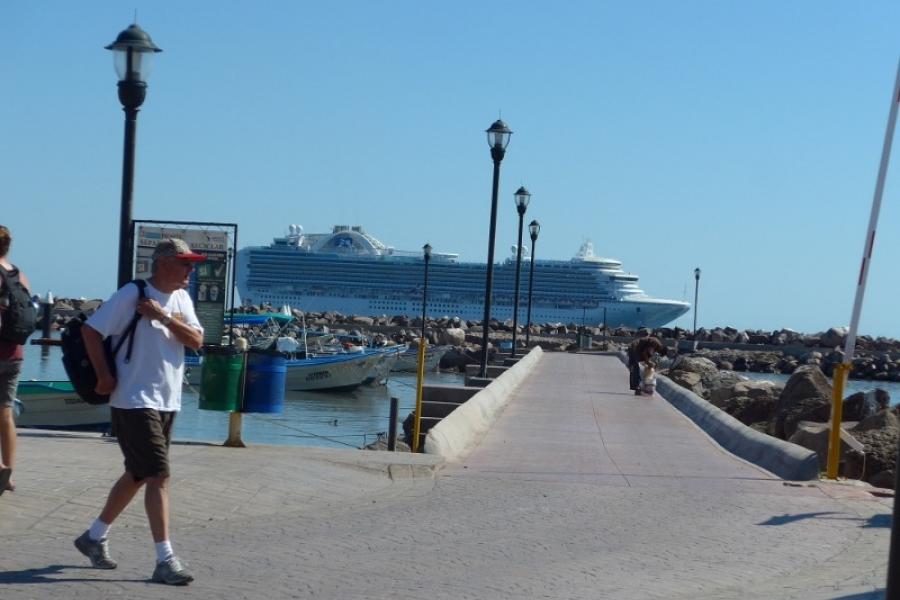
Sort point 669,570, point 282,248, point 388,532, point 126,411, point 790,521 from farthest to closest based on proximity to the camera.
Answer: point 282,248, point 790,521, point 388,532, point 669,570, point 126,411

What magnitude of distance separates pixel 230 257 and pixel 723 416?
8402mm

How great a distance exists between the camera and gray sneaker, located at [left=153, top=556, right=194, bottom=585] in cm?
645

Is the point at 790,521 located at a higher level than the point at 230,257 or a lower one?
lower

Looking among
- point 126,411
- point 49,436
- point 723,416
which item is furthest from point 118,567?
point 723,416

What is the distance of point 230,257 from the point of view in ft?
39.6

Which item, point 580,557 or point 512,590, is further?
point 580,557

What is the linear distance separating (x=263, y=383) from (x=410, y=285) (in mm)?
99503

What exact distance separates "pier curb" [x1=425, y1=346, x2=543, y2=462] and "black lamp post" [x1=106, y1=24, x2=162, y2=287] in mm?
3214

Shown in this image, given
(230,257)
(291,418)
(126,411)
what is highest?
(230,257)

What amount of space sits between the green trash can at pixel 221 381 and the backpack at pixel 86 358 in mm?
4788

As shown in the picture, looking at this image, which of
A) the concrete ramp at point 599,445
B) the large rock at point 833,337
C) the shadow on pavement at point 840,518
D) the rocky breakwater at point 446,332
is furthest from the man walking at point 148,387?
the large rock at point 833,337

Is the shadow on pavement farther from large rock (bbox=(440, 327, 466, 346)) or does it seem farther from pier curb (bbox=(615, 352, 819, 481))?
large rock (bbox=(440, 327, 466, 346))

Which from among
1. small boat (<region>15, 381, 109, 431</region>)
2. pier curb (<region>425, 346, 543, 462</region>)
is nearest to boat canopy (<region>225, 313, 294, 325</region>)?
small boat (<region>15, 381, 109, 431</region>)

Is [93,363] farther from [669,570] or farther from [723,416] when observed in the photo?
[723,416]
